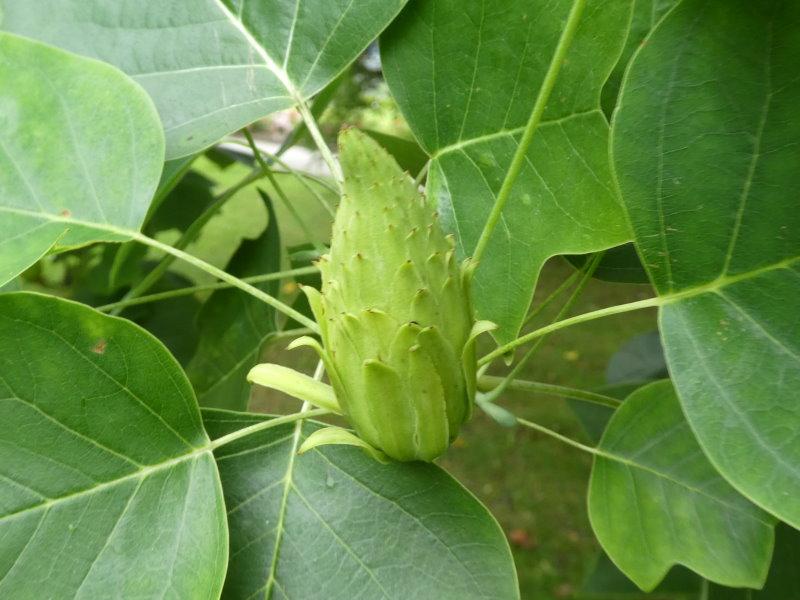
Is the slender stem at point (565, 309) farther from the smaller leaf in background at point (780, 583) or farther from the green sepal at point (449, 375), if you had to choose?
the smaller leaf in background at point (780, 583)

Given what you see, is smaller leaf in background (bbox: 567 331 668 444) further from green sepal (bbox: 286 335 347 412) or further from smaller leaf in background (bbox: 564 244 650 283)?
green sepal (bbox: 286 335 347 412)

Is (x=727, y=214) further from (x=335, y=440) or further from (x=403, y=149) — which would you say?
(x=403, y=149)

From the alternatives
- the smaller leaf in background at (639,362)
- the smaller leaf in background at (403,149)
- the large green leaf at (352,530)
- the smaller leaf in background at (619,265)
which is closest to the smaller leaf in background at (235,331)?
the smaller leaf in background at (403,149)

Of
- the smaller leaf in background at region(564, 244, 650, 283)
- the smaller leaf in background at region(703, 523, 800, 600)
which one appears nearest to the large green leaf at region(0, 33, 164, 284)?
the smaller leaf in background at region(564, 244, 650, 283)

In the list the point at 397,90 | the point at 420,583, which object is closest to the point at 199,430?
the point at 420,583

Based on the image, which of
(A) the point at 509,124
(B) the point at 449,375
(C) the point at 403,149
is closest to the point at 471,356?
(B) the point at 449,375

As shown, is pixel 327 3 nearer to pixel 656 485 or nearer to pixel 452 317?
pixel 452 317
